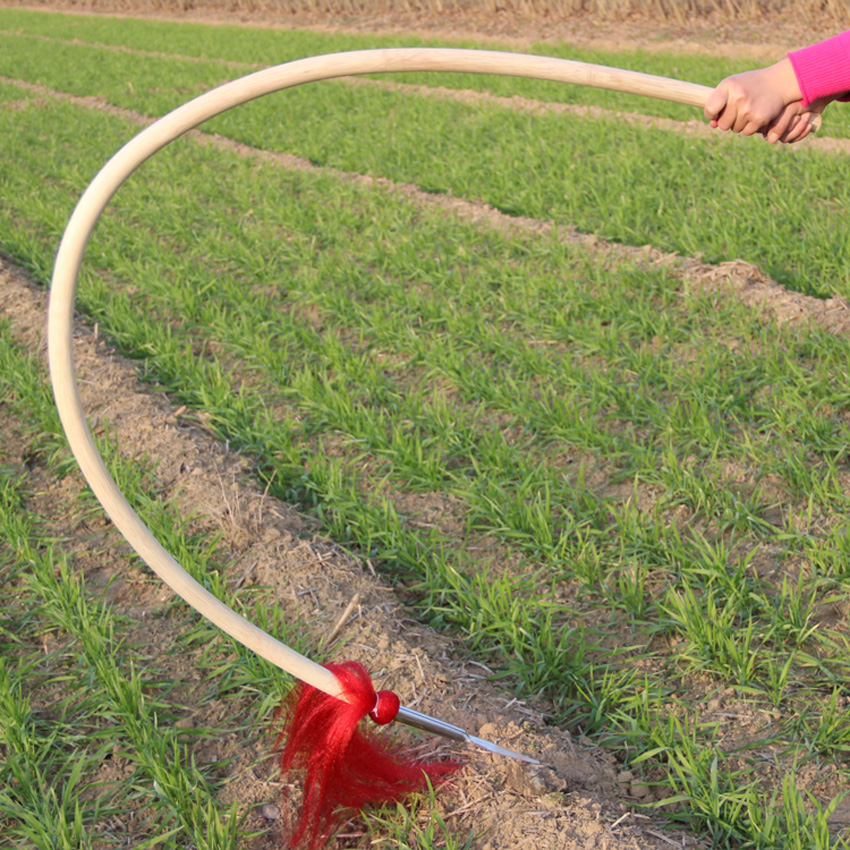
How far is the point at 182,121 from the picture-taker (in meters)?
1.54

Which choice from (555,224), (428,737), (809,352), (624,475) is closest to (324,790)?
(428,737)

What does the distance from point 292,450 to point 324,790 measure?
1.53 meters

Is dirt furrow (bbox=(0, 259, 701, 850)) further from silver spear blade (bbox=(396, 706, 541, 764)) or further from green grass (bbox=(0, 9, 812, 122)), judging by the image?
green grass (bbox=(0, 9, 812, 122))

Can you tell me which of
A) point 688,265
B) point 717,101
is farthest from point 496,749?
point 688,265

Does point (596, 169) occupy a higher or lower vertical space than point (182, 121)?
lower

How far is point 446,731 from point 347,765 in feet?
0.71

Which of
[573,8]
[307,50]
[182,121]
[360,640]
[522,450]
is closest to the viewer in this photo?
[182,121]

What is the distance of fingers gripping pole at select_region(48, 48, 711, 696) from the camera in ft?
4.93

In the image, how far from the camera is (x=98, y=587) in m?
2.54

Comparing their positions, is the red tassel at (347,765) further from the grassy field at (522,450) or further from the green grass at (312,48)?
the green grass at (312,48)

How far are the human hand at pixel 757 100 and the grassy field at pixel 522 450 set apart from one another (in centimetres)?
114

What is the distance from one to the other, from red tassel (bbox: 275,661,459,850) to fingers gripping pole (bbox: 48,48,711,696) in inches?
15.2

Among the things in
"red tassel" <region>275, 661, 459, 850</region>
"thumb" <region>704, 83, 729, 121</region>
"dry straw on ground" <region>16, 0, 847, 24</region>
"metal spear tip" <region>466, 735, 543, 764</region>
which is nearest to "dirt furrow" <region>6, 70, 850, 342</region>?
"thumb" <region>704, 83, 729, 121</region>

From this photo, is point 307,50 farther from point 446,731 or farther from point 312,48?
point 446,731
